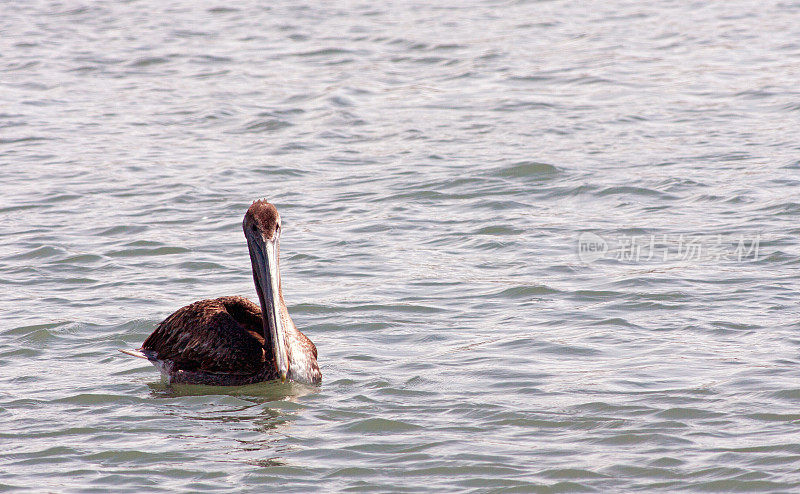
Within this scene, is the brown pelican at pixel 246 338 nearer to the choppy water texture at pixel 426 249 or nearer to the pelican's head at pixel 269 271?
the pelican's head at pixel 269 271

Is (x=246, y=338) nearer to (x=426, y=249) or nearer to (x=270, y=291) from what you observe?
(x=270, y=291)

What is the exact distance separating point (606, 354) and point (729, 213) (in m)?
3.27

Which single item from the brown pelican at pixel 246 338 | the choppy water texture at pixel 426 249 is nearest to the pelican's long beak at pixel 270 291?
the brown pelican at pixel 246 338

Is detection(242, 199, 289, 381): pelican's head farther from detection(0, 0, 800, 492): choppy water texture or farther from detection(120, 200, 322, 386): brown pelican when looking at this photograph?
detection(0, 0, 800, 492): choppy water texture

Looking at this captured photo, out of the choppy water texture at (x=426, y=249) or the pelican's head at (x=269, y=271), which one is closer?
the choppy water texture at (x=426, y=249)

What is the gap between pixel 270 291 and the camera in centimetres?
679

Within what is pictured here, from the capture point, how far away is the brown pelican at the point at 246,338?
6.81m

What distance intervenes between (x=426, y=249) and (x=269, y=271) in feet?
9.18

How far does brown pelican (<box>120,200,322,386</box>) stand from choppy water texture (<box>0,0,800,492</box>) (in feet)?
0.47

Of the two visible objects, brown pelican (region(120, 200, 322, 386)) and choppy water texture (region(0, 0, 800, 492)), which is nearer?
choppy water texture (region(0, 0, 800, 492))

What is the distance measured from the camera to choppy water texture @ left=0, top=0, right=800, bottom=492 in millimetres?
5953

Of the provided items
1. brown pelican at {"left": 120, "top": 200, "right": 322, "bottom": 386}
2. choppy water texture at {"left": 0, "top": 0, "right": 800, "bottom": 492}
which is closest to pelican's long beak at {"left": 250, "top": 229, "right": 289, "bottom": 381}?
brown pelican at {"left": 120, "top": 200, "right": 322, "bottom": 386}

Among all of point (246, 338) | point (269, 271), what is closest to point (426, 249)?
point (246, 338)

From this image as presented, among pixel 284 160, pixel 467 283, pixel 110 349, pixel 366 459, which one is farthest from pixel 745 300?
pixel 284 160
